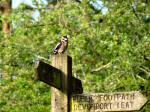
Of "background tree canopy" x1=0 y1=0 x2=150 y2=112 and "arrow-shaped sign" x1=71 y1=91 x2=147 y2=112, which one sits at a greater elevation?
"background tree canopy" x1=0 y1=0 x2=150 y2=112

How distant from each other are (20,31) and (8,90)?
154cm

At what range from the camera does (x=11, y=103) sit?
1338 centimetres

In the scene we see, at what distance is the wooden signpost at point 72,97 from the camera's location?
476 cm

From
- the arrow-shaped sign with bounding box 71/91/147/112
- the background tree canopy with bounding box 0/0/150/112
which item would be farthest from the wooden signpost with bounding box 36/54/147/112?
the background tree canopy with bounding box 0/0/150/112

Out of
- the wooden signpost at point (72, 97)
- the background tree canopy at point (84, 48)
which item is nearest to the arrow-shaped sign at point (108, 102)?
the wooden signpost at point (72, 97)

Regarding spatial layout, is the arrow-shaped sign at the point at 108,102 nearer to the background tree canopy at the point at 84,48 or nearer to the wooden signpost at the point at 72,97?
the wooden signpost at the point at 72,97

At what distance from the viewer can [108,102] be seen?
4863mm

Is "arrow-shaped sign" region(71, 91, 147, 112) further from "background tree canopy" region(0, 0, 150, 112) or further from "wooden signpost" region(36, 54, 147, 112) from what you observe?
"background tree canopy" region(0, 0, 150, 112)

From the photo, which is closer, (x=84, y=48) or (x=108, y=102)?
(x=108, y=102)

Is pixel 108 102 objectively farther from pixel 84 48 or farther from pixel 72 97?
pixel 84 48

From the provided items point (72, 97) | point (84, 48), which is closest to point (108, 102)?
point (72, 97)

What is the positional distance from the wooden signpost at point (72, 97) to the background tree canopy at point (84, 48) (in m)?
6.03

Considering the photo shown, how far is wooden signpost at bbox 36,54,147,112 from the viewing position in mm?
4758

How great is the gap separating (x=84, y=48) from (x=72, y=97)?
7.51 metres
